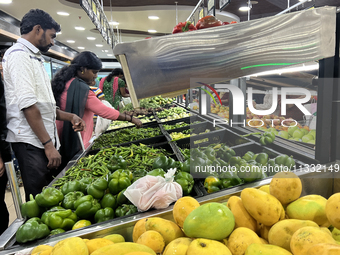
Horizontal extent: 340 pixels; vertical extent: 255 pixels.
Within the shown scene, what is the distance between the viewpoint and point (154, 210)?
1.35 meters

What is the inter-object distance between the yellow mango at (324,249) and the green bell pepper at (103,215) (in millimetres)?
1067

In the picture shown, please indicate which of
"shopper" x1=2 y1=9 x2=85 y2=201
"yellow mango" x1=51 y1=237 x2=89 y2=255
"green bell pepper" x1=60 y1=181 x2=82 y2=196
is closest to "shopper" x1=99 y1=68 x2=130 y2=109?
"shopper" x1=2 y1=9 x2=85 y2=201

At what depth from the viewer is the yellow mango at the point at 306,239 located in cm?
70

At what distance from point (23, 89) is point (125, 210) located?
1648mm

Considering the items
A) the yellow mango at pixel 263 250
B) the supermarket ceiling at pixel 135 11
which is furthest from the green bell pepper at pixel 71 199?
the supermarket ceiling at pixel 135 11

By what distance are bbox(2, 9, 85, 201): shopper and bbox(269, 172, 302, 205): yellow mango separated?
7.25ft

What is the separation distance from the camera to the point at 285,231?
0.82m

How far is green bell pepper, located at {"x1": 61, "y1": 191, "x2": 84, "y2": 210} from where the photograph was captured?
1483 mm

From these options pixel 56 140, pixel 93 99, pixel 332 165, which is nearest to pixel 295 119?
pixel 332 165

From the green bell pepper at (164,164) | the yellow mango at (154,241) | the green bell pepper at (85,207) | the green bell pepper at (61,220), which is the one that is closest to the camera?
the yellow mango at (154,241)

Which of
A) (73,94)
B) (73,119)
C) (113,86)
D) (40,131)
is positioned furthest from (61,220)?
(113,86)

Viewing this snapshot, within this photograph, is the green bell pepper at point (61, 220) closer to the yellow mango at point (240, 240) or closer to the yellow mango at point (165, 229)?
the yellow mango at point (165, 229)

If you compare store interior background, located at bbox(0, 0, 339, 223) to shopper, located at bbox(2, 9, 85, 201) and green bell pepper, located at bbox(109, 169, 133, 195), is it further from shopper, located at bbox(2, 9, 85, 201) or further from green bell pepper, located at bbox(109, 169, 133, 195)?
green bell pepper, located at bbox(109, 169, 133, 195)

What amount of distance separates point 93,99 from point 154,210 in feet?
8.37
